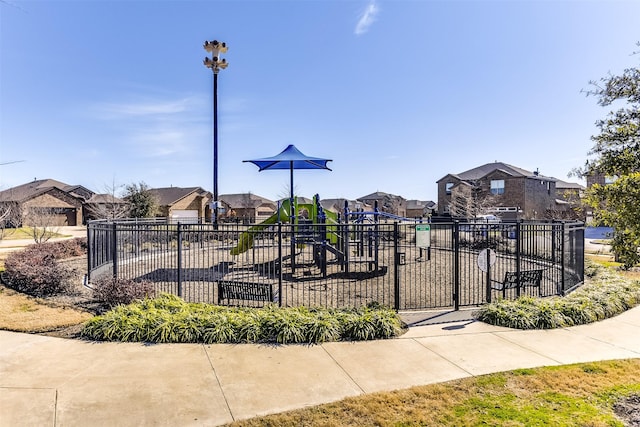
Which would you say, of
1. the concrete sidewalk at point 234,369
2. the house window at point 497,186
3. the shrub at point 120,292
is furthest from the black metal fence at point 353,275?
the house window at point 497,186

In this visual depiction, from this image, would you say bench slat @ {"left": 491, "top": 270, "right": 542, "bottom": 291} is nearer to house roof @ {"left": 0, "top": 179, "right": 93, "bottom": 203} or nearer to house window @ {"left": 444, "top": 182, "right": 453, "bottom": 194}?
house window @ {"left": 444, "top": 182, "right": 453, "bottom": 194}

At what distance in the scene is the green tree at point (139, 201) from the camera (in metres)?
37.3

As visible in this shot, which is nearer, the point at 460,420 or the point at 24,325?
the point at 460,420

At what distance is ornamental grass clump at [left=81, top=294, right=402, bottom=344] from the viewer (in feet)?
20.4

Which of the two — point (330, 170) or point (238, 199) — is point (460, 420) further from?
point (238, 199)

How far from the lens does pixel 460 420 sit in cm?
388

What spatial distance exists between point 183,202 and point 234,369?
52.2 meters

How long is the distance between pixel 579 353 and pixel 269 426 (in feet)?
15.6

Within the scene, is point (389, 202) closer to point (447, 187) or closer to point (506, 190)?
point (447, 187)

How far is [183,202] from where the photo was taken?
2131 inches

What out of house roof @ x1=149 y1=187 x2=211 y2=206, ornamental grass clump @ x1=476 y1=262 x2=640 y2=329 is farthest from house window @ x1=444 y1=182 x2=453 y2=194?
ornamental grass clump @ x1=476 y1=262 x2=640 y2=329

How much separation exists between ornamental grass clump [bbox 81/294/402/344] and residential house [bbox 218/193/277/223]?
52.3m

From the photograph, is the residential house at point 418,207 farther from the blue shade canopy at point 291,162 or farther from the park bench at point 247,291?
the park bench at point 247,291

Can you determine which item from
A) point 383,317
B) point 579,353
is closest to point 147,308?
point 383,317
